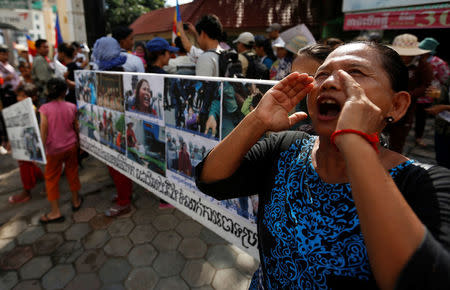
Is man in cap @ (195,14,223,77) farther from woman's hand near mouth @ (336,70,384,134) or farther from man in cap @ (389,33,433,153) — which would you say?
man in cap @ (389,33,433,153)

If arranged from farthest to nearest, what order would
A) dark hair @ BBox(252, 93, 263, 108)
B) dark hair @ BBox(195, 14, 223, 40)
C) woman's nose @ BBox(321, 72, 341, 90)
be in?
dark hair @ BBox(195, 14, 223, 40), dark hair @ BBox(252, 93, 263, 108), woman's nose @ BBox(321, 72, 341, 90)

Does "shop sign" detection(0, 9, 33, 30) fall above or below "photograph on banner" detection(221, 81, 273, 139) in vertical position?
above

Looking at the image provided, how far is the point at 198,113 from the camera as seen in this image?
2.01 metres

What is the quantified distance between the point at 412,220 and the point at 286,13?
12469 millimetres

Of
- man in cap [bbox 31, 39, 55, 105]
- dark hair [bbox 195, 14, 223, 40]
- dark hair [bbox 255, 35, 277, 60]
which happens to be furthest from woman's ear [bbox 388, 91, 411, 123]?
man in cap [bbox 31, 39, 55, 105]

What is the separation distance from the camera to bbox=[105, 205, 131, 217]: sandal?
11.2 ft

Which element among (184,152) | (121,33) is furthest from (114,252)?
(121,33)

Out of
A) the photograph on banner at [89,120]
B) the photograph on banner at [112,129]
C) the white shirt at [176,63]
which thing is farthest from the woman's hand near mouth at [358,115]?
the photograph on banner at [89,120]

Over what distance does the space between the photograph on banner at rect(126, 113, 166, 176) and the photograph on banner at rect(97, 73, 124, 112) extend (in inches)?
10.0

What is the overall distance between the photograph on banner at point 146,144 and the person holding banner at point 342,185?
1341 millimetres

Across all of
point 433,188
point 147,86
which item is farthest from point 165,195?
point 433,188

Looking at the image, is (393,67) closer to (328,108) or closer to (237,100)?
(328,108)

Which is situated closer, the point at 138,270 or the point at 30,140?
the point at 138,270

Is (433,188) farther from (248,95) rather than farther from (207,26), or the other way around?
(207,26)
